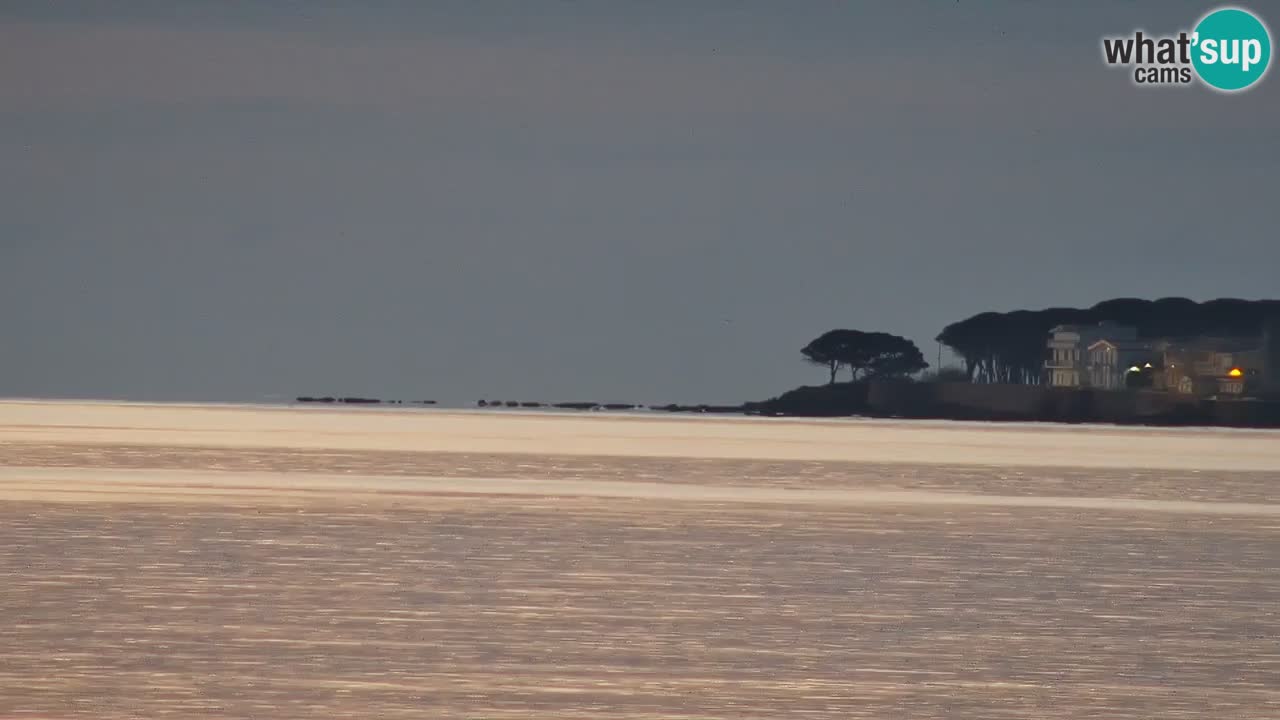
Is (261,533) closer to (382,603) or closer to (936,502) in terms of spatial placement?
Answer: (382,603)

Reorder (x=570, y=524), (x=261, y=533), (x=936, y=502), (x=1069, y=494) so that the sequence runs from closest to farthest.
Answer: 1. (x=261, y=533)
2. (x=570, y=524)
3. (x=936, y=502)
4. (x=1069, y=494)

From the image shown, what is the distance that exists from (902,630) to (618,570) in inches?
84.9

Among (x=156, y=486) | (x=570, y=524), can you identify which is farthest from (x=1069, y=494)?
(x=156, y=486)

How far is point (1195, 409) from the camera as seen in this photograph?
4838 centimetres

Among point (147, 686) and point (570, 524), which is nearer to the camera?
point (147, 686)

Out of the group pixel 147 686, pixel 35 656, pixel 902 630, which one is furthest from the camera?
pixel 902 630

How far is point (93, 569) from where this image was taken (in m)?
9.09

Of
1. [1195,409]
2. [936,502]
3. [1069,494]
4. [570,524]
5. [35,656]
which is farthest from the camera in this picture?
[1195,409]

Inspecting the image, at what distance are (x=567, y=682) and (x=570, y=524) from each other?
575 cm

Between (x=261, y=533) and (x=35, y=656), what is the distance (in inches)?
182

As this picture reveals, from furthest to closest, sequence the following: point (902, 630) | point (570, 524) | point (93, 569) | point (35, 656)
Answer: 1. point (570, 524)
2. point (93, 569)
3. point (902, 630)
4. point (35, 656)

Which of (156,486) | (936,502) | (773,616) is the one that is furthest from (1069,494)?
(773,616)

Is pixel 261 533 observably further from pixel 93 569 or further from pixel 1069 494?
pixel 1069 494

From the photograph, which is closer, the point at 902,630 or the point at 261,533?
the point at 902,630
